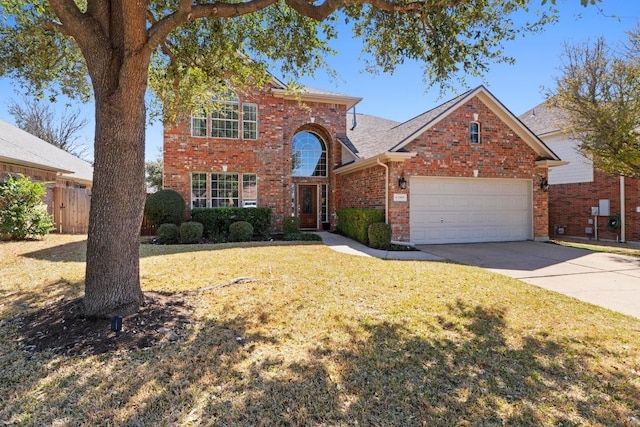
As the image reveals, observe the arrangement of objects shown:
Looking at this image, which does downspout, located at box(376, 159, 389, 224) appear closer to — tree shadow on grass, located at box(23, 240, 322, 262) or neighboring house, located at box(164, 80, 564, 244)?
neighboring house, located at box(164, 80, 564, 244)

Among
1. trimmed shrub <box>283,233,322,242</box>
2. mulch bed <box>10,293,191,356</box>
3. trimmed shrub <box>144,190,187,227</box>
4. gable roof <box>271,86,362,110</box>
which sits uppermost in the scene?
gable roof <box>271,86,362,110</box>

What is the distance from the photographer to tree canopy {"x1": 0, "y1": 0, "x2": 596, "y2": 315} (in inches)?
164

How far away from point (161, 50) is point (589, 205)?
1850 cm

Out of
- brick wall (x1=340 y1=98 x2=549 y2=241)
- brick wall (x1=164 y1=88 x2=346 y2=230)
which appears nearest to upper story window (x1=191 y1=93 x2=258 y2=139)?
brick wall (x1=164 y1=88 x2=346 y2=230)

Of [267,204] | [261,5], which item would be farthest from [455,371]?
[267,204]

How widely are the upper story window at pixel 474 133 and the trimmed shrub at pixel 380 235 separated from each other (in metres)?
4.86

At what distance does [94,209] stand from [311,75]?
19.8 feet

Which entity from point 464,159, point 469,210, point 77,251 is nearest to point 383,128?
point 464,159

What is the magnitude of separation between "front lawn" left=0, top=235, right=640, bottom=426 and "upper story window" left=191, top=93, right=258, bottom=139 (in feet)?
31.7

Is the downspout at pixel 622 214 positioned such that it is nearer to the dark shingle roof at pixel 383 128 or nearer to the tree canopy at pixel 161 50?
the dark shingle roof at pixel 383 128

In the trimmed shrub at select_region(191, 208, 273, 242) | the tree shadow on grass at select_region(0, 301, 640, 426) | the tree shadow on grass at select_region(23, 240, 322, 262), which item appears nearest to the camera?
the tree shadow on grass at select_region(0, 301, 640, 426)

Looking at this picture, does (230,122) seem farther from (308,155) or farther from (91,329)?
(91,329)

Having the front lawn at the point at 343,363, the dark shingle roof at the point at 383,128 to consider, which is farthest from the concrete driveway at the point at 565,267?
the dark shingle roof at the point at 383,128

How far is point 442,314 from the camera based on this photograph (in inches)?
189
